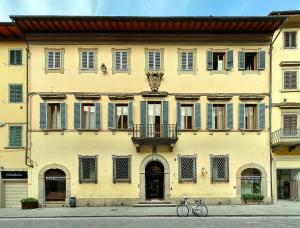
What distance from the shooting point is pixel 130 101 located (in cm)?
3038

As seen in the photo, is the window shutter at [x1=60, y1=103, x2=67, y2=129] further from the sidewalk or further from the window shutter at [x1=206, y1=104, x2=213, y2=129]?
the window shutter at [x1=206, y1=104, x2=213, y2=129]

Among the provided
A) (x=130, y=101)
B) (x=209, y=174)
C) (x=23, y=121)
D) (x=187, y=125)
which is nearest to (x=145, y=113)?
(x=130, y=101)

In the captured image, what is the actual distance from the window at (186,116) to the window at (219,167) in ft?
10.3

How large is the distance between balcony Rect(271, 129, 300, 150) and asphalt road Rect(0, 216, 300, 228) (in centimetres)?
737

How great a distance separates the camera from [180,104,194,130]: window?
100 feet

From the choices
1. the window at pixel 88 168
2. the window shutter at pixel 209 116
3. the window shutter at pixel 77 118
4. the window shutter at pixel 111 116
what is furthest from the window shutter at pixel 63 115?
the window shutter at pixel 209 116

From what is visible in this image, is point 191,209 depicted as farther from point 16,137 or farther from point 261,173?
point 16,137

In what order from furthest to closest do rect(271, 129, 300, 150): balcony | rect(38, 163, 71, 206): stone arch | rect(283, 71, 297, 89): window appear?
rect(283, 71, 297, 89): window
rect(38, 163, 71, 206): stone arch
rect(271, 129, 300, 150): balcony

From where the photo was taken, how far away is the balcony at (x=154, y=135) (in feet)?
97.0

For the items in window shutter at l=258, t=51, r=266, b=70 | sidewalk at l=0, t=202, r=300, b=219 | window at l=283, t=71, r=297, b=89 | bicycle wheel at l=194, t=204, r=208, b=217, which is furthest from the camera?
window at l=283, t=71, r=297, b=89

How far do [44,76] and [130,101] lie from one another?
6953 mm

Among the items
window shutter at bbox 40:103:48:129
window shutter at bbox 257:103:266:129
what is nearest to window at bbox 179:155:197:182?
window shutter at bbox 257:103:266:129

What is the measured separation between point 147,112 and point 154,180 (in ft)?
17.6

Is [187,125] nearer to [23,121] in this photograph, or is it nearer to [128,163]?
[128,163]
